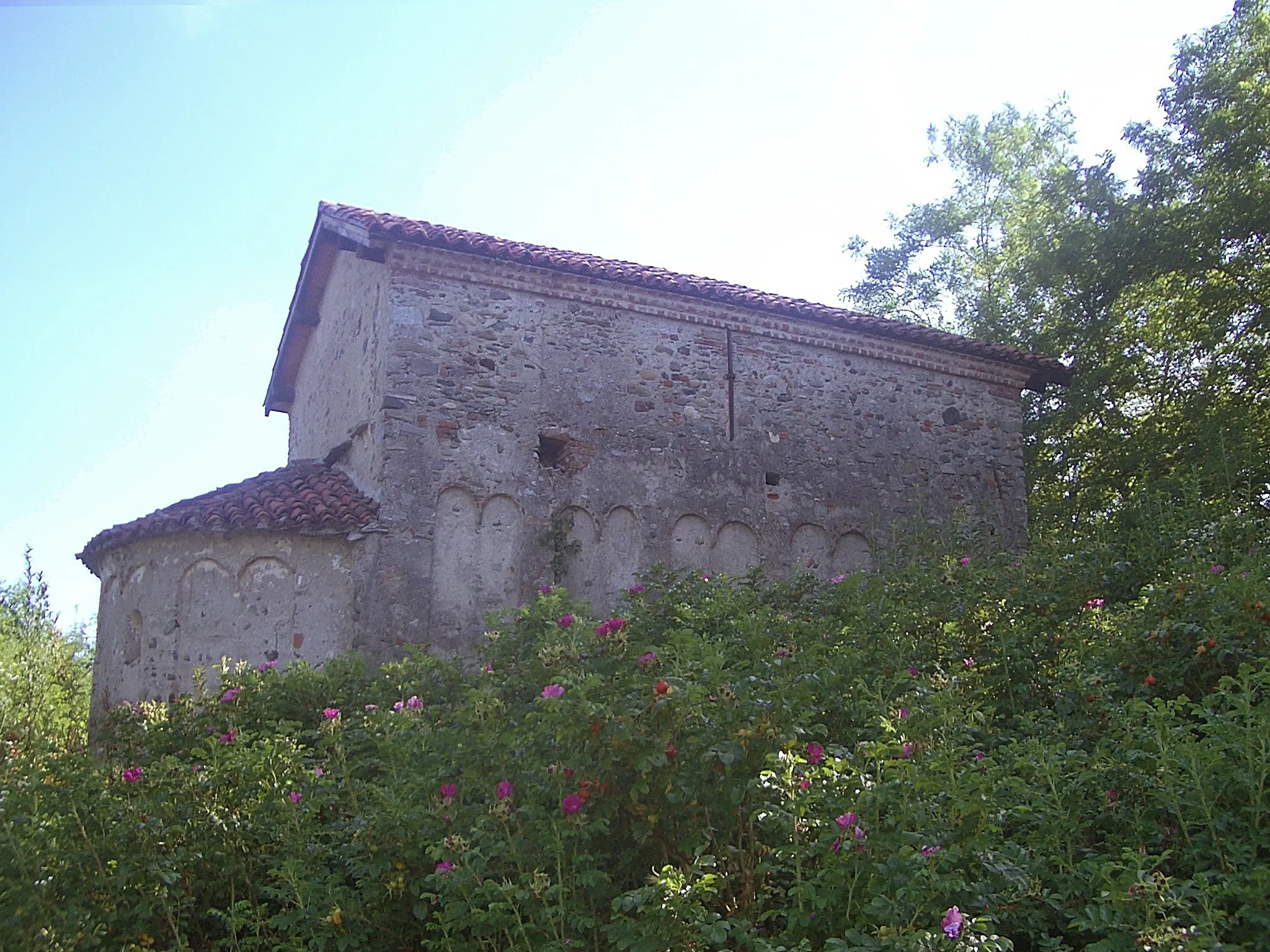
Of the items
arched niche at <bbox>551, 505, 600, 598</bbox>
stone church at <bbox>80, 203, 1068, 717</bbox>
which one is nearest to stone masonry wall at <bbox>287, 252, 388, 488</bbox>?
stone church at <bbox>80, 203, 1068, 717</bbox>

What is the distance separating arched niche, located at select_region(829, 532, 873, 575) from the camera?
12.7 m

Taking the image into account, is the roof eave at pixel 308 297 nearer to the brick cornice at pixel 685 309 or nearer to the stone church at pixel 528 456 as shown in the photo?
the stone church at pixel 528 456

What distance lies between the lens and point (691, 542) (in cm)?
1190

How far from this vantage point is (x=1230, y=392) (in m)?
15.5

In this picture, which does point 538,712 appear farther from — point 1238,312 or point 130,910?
point 1238,312

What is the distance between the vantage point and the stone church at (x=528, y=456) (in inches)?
398

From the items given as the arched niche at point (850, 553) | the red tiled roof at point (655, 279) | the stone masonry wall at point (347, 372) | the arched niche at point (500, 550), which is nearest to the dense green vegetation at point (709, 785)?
the arched niche at point (500, 550)

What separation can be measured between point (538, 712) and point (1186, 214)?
14.9 metres

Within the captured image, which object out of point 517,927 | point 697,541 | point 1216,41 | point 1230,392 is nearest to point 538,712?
point 517,927

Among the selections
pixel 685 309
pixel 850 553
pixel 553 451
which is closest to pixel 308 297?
pixel 553 451

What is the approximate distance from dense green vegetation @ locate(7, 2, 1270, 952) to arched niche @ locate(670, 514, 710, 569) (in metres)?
4.17

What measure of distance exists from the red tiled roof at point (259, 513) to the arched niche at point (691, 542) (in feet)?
11.1

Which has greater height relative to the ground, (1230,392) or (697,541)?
(1230,392)

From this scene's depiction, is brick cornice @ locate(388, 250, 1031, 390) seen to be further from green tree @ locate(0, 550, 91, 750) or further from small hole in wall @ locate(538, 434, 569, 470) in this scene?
green tree @ locate(0, 550, 91, 750)
